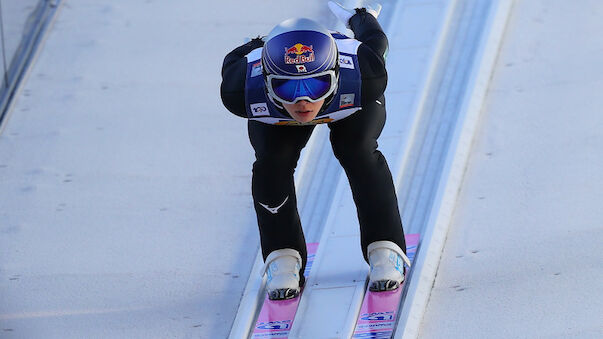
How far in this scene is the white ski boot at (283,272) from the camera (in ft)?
10.9

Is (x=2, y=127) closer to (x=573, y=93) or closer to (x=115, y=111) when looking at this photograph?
(x=115, y=111)

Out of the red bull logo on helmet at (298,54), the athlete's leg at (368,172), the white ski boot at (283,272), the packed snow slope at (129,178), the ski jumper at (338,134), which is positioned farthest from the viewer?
the packed snow slope at (129,178)

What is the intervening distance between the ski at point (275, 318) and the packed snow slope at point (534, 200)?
15.7 inches

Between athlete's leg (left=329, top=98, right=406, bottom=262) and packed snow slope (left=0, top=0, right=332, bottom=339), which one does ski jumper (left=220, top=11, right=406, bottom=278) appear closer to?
athlete's leg (left=329, top=98, right=406, bottom=262)

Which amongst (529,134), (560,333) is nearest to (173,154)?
(529,134)

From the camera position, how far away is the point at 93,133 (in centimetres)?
432

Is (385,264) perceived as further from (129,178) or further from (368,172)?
(129,178)

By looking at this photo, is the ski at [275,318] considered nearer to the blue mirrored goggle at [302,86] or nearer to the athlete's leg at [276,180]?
the athlete's leg at [276,180]

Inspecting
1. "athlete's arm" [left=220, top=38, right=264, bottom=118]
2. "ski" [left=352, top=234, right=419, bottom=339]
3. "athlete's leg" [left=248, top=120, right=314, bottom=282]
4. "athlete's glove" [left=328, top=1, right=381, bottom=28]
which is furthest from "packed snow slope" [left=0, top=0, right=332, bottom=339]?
"athlete's glove" [left=328, top=1, right=381, bottom=28]

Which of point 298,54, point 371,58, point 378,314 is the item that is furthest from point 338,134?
point 378,314

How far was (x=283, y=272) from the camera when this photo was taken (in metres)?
3.33

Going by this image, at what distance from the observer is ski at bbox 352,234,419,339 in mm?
3219

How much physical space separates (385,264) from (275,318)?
0.37m

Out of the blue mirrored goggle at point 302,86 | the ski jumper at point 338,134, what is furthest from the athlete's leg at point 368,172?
the blue mirrored goggle at point 302,86
